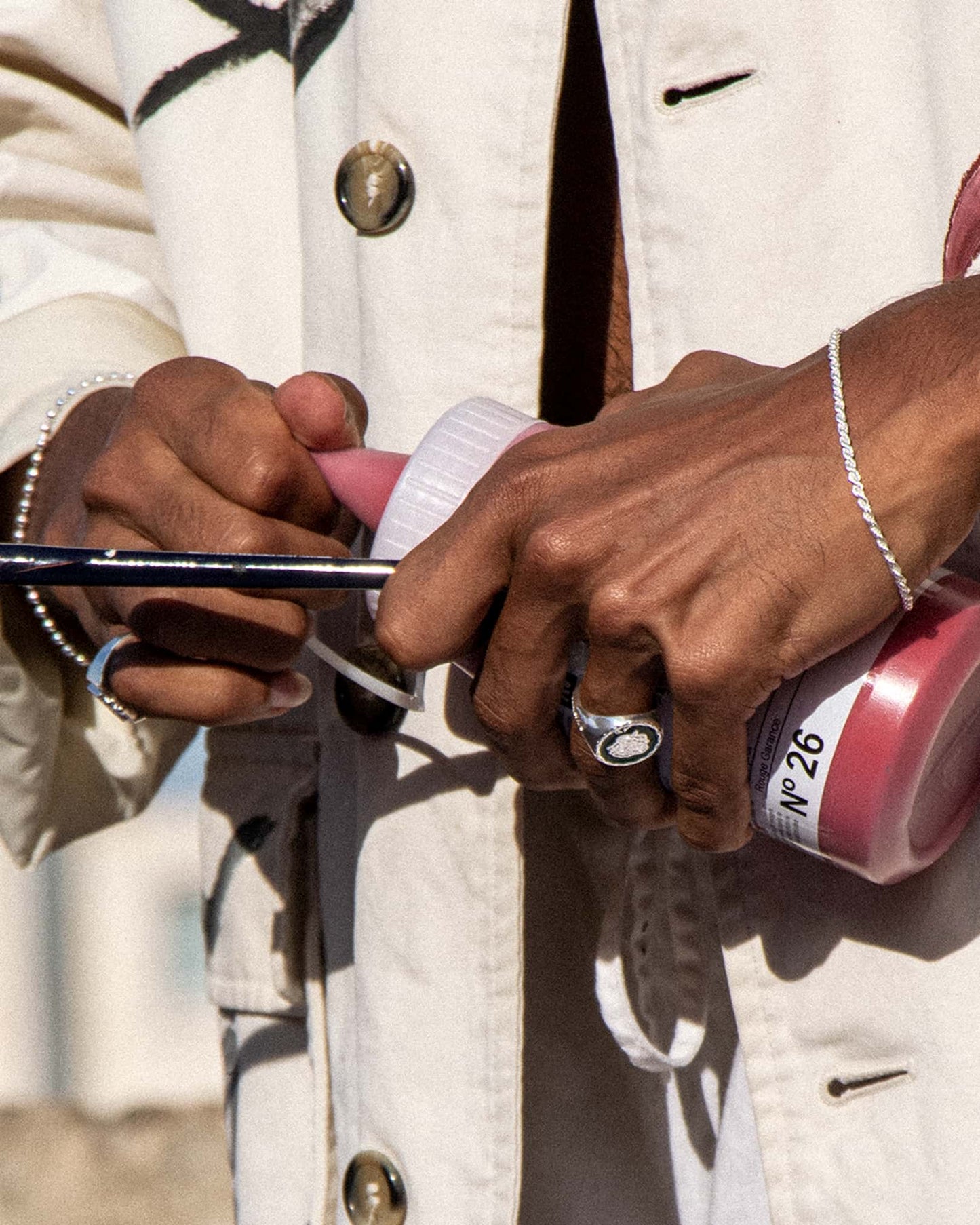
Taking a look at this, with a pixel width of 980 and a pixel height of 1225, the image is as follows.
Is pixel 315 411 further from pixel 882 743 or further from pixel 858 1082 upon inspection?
pixel 858 1082

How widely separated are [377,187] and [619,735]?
16.7 inches

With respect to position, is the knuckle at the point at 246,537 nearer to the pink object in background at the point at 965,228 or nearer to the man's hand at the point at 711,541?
the man's hand at the point at 711,541

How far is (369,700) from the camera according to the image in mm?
898

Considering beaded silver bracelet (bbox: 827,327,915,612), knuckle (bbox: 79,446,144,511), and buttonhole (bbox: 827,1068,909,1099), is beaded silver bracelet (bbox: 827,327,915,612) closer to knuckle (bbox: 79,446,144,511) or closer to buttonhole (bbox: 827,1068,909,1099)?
buttonhole (bbox: 827,1068,909,1099)

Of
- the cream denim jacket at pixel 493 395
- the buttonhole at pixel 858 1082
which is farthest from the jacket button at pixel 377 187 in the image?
the buttonhole at pixel 858 1082

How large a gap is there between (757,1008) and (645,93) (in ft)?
1.71

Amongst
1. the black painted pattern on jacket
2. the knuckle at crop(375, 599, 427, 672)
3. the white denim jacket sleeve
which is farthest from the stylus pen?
the black painted pattern on jacket

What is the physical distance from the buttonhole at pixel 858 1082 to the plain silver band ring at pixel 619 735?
0.23 meters

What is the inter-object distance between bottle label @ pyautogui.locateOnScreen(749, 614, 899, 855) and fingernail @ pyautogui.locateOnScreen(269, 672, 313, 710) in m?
0.29

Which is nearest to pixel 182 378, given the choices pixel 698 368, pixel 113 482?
pixel 113 482

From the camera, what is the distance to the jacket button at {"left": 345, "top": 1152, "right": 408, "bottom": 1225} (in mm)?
880

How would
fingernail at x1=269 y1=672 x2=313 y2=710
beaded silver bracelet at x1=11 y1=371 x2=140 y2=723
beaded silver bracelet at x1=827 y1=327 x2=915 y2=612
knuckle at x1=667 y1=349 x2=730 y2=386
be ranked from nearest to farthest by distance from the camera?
beaded silver bracelet at x1=827 y1=327 x2=915 y2=612 → knuckle at x1=667 y1=349 x2=730 y2=386 → fingernail at x1=269 y1=672 x2=313 y2=710 → beaded silver bracelet at x1=11 y1=371 x2=140 y2=723

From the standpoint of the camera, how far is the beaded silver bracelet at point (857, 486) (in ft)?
1.95

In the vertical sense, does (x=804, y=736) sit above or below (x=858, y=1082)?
above
